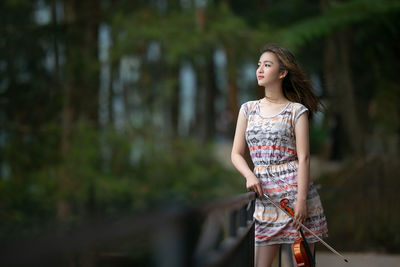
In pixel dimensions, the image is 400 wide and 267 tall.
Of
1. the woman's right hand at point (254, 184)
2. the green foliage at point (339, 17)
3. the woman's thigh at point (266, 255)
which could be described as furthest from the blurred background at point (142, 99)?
the woman's right hand at point (254, 184)

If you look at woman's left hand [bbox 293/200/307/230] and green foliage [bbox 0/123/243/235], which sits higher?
woman's left hand [bbox 293/200/307/230]

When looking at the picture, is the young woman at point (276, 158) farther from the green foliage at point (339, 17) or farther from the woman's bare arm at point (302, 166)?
the green foliage at point (339, 17)

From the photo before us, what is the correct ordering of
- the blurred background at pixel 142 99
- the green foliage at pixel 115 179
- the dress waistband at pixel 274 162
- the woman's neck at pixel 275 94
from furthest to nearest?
the green foliage at pixel 115 179 → the blurred background at pixel 142 99 → the woman's neck at pixel 275 94 → the dress waistband at pixel 274 162

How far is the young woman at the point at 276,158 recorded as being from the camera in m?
2.60

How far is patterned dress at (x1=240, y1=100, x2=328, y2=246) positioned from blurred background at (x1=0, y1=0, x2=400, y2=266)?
24.5 feet

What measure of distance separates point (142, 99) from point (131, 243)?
625 inches

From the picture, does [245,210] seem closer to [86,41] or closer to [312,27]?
[312,27]

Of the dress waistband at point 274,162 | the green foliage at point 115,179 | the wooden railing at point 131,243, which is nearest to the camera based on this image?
the wooden railing at point 131,243

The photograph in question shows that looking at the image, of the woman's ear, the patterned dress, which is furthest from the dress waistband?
the woman's ear

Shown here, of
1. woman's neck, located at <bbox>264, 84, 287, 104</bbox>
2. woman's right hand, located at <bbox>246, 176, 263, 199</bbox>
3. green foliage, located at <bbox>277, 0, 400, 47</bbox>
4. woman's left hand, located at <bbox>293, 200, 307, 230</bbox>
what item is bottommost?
woman's left hand, located at <bbox>293, 200, 307, 230</bbox>

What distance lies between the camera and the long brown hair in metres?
2.72

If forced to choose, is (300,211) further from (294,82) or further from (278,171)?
(294,82)

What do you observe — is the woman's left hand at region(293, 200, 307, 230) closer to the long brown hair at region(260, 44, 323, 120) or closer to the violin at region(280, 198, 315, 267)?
the violin at region(280, 198, 315, 267)

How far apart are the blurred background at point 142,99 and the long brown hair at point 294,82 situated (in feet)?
24.1
